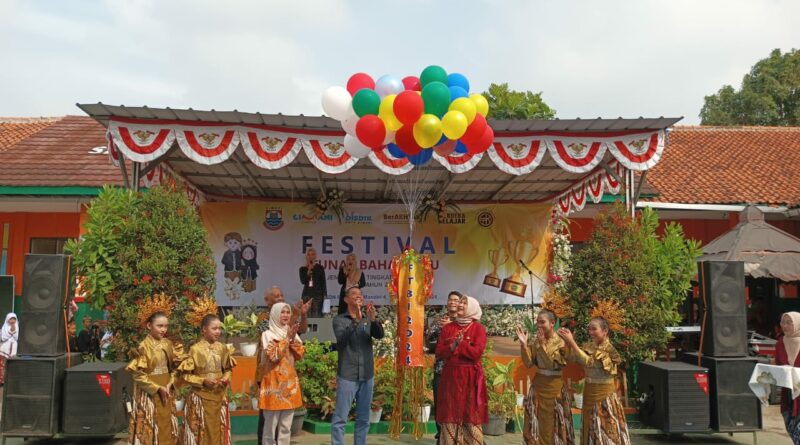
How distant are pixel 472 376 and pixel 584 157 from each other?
12.1ft

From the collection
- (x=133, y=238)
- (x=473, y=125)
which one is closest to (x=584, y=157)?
(x=473, y=125)

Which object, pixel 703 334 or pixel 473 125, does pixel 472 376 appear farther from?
pixel 703 334

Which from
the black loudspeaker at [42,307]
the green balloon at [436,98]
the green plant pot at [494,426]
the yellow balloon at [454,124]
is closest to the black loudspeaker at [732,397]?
the green plant pot at [494,426]

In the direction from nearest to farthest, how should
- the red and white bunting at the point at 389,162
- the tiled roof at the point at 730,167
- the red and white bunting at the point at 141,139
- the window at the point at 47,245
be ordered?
the red and white bunting at the point at 141,139, the red and white bunting at the point at 389,162, the window at the point at 47,245, the tiled roof at the point at 730,167

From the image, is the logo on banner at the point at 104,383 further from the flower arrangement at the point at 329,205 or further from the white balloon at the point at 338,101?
the flower arrangement at the point at 329,205

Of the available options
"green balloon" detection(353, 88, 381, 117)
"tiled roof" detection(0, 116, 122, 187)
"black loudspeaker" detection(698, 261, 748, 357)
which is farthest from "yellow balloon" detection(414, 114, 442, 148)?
"tiled roof" detection(0, 116, 122, 187)

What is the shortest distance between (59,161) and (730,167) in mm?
16701

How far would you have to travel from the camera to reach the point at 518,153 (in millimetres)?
7648

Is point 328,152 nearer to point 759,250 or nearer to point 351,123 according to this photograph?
point 351,123

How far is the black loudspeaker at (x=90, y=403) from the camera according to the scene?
20.6 ft

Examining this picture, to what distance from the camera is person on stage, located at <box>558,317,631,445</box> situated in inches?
212

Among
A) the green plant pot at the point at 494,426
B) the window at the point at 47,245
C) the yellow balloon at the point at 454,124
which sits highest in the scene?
the yellow balloon at the point at 454,124

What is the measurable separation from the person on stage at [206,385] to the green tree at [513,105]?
67.4 ft

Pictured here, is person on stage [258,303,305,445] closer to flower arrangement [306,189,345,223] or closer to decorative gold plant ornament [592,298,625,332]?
decorative gold plant ornament [592,298,625,332]
